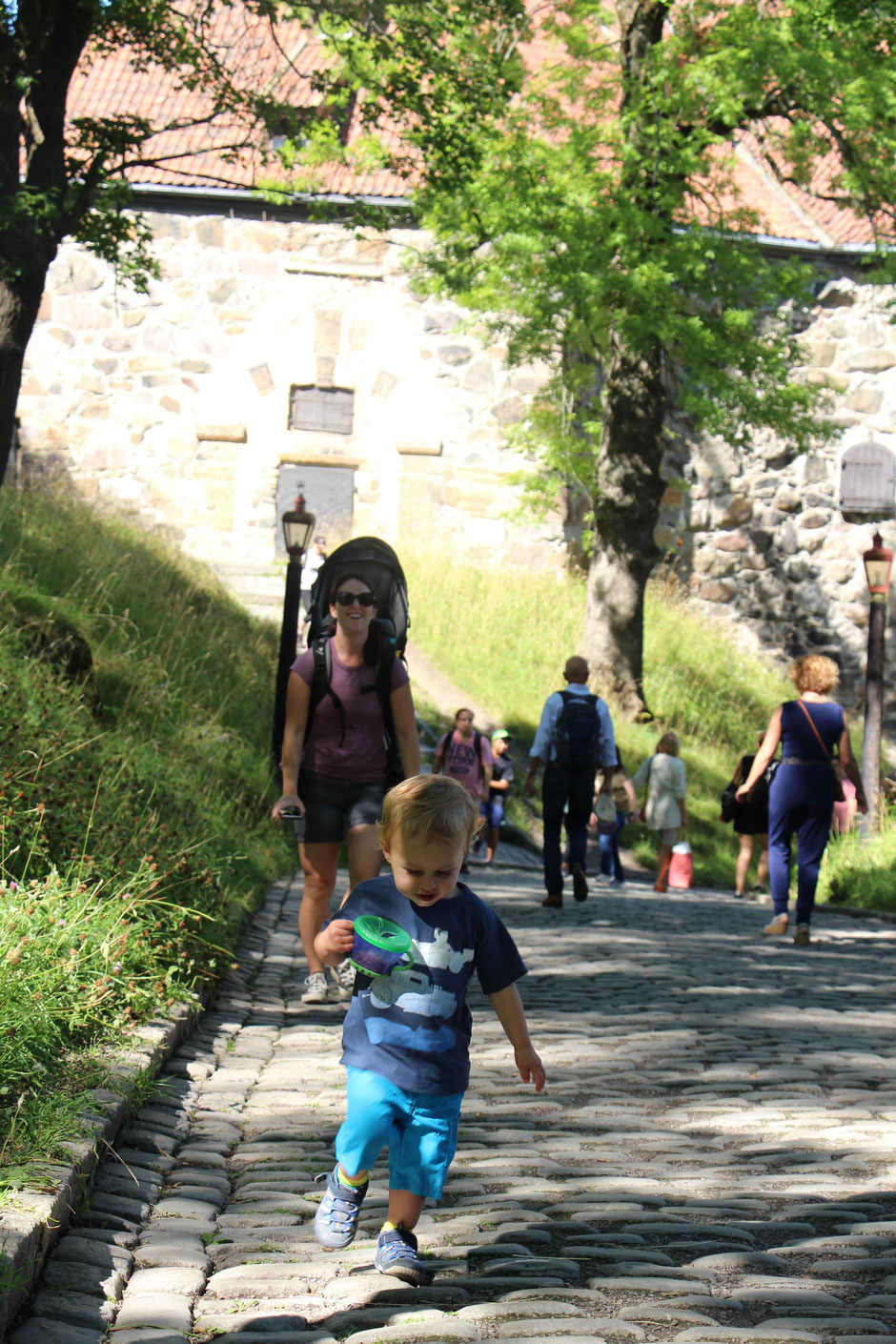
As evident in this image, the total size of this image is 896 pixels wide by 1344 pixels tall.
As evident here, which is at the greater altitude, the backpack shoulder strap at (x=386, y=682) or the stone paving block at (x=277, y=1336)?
the backpack shoulder strap at (x=386, y=682)

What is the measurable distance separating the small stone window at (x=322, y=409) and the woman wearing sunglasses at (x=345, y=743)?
18.1 meters

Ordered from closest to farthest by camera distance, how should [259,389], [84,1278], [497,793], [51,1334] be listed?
[51,1334] → [84,1278] → [497,793] → [259,389]

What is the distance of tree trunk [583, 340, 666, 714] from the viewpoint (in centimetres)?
1822

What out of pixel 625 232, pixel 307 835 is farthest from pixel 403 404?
pixel 307 835

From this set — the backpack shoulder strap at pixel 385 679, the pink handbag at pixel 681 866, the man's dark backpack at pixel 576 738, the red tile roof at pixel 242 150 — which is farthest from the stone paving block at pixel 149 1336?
the red tile roof at pixel 242 150

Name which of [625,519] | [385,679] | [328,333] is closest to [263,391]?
[328,333]

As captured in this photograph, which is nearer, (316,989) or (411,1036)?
(411,1036)

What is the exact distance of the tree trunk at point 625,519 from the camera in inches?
717

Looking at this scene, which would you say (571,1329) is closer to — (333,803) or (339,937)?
(339,937)

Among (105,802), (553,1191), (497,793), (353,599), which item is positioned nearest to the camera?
(553,1191)

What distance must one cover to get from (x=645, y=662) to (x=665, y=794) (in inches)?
284

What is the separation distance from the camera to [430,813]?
3.20 metres

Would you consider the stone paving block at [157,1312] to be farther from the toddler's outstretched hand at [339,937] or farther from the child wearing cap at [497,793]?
the child wearing cap at [497,793]

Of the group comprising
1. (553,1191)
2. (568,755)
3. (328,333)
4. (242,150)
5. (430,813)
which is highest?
(242,150)
